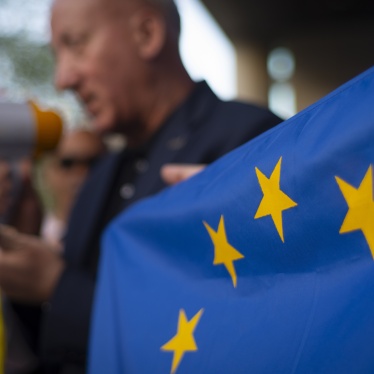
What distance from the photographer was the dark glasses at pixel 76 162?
3057mm

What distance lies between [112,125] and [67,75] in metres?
0.16

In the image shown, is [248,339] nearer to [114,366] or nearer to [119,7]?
[114,366]

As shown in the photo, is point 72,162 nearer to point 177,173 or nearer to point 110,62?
point 110,62

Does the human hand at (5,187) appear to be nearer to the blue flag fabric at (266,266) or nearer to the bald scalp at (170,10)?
the bald scalp at (170,10)

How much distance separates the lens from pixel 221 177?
39.9 inches

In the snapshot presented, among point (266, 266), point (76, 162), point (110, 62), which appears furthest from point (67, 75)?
point (76, 162)

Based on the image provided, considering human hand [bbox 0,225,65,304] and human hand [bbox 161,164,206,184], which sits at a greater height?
human hand [bbox 161,164,206,184]

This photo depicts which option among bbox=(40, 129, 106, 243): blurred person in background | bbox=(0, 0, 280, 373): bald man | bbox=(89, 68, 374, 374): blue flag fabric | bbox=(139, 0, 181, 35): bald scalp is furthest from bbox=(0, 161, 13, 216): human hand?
bbox=(40, 129, 106, 243): blurred person in background

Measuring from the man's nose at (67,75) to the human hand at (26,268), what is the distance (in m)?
0.37

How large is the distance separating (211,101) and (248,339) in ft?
2.80

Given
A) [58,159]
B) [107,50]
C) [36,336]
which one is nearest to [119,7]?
[107,50]

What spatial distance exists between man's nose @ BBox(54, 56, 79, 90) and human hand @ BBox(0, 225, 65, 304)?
0.37m

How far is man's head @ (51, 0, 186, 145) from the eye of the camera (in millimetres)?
1646

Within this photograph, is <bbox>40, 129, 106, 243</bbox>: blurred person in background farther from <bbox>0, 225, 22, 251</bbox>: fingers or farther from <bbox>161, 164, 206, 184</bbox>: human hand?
<bbox>161, 164, 206, 184</bbox>: human hand
